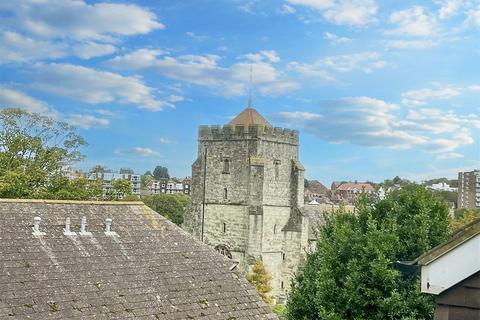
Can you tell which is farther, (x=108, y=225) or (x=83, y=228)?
(x=108, y=225)

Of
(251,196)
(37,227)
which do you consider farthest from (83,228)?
(251,196)

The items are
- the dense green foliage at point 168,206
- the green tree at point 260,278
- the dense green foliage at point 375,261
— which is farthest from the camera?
the dense green foliage at point 168,206

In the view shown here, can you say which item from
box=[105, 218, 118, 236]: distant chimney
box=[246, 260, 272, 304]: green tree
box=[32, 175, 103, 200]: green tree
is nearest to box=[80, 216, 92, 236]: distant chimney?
box=[105, 218, 118, 236]: distant chimney

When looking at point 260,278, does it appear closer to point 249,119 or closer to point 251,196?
point 251,196

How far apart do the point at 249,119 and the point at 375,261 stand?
40556 millimetres

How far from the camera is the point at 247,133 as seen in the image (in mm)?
49531

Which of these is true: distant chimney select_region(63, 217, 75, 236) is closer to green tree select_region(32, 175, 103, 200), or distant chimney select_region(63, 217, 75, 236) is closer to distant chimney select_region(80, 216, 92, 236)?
distant chimney select_region(80, 216, 92, 236)

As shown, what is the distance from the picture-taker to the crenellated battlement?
49.4 metres

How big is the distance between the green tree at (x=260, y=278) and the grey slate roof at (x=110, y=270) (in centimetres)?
2695

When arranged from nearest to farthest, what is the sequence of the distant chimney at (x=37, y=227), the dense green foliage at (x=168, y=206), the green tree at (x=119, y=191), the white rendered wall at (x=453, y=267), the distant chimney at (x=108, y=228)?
the white rendered wall at (x=453, y=267)
the distant chimney at (x=37, y=227)
the distant chimney at (x=108, y=228)
the green tree at (x=119, y=191)
the dense green foliage at (x=168, y=206)

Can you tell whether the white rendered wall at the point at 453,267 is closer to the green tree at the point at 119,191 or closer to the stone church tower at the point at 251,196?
the green tree at the point at 119,191

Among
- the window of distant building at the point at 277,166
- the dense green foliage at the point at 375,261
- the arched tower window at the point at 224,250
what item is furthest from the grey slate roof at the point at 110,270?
the window of distant building at the point at 277,166

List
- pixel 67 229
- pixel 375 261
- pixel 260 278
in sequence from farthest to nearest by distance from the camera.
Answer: pixel 260 278, pixel 67 229, pixel 375 261

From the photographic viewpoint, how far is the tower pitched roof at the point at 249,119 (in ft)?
168
